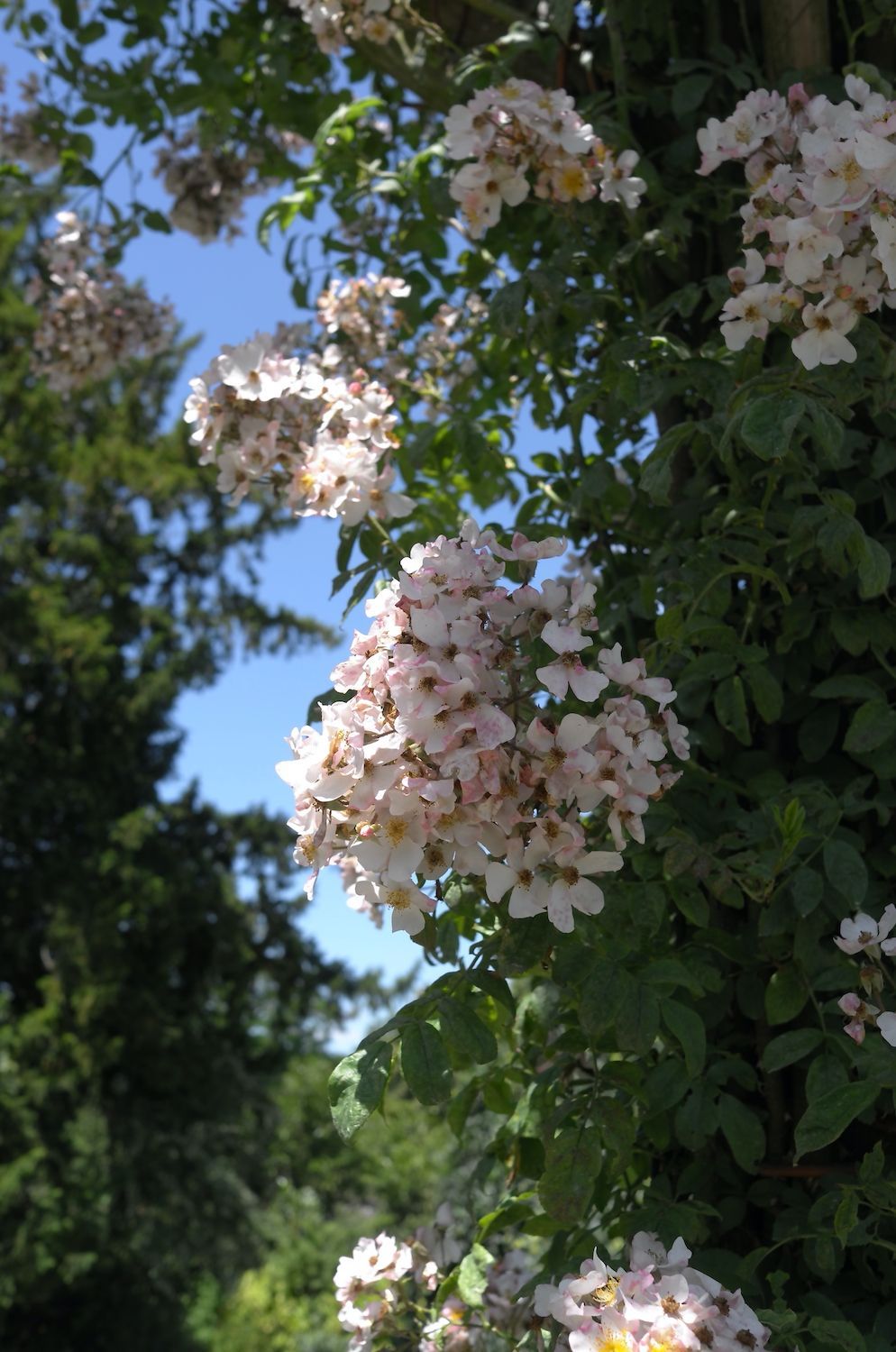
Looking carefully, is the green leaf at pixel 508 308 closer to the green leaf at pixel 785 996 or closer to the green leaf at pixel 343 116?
the green leaf at pixel 343 116

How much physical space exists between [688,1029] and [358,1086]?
0.32m

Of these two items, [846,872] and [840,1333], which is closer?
[840,1333]

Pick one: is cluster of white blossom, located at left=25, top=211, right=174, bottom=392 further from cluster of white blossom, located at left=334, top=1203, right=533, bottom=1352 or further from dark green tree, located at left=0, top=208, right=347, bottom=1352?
dark green tree, located at left=0, top=208, right=347, bottom=1352

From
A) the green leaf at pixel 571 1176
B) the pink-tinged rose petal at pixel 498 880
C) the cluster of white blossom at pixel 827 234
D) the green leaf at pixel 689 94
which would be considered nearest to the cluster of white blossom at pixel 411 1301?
the green leaf at pixel 571 1176

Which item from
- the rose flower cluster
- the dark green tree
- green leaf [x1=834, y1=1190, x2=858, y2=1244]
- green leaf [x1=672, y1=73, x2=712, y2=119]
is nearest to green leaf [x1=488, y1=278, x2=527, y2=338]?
green leaf [x1=672, y1=73, x2=712, y2=119]

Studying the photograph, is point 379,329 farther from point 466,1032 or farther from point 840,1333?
point 840,1333

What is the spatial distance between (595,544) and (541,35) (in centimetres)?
80

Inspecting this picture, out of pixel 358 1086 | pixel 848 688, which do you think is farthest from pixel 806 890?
pixel 358 1086

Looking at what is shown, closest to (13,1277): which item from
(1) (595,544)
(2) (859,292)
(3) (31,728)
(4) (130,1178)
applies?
(4) (130,1178)

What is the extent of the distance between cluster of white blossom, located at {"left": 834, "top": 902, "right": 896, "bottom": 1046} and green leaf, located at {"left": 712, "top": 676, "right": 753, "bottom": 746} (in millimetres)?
252

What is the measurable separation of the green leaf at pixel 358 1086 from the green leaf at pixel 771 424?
61 centimetres

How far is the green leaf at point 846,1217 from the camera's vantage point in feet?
3.52

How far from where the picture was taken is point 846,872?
4.11 feet

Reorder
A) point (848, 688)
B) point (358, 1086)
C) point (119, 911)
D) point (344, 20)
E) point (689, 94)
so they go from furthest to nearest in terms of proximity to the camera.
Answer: point (119, 911), point (344, 20), point (689, 94), point (848, 688), point (358, 1086)
